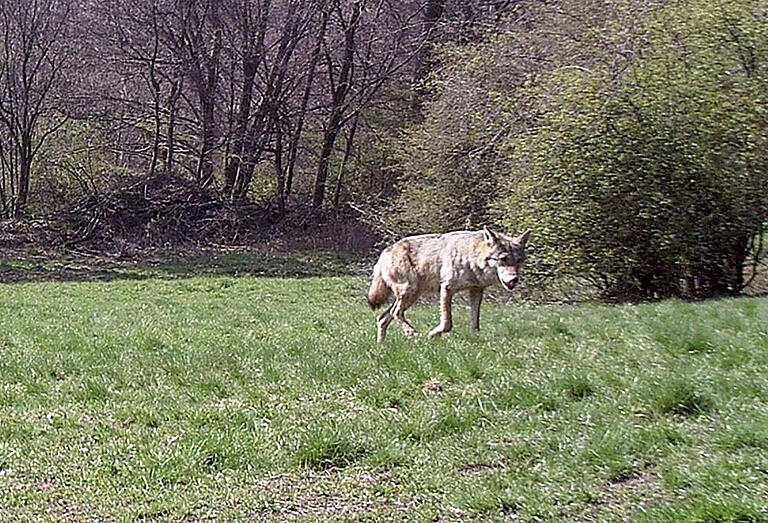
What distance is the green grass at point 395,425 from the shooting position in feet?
17.3

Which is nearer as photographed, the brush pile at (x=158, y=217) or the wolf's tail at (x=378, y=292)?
the wolf's tail at (x=378, y=292)

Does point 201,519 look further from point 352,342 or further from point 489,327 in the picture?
point 489,327

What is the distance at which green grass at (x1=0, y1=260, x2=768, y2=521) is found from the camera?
5.26 m

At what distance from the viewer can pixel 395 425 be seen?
665 cm

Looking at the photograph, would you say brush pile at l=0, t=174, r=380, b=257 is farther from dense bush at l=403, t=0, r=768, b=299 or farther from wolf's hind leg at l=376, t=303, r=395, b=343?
wolf's hind leg at l=376, t=303, r=395, b=343

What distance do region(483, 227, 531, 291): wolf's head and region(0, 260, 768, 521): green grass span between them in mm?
653

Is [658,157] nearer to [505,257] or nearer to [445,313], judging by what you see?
[505,257]

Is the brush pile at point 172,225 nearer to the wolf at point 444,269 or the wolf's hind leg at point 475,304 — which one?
the wolf at point 444,269

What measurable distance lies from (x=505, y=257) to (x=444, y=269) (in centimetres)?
73

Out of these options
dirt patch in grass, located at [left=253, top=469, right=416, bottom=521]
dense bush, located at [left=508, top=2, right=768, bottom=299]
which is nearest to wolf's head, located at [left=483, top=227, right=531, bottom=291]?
dirt patch in grass, located at [left=253, top=469, right=416, bottom=521]

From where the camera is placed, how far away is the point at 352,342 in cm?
1043

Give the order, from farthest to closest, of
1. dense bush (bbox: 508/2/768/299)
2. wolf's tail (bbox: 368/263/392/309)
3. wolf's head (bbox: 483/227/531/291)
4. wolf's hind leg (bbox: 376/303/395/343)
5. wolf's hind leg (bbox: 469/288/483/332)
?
dense bush (bbox: 508/2/768/299), wolf's tail (bbox: 368/263/392/309), wolf's hind leg (bbox: 469/288/483/332), wolf's hind leg (bbox: 376/303/395/343), wolf's head (bbox: 483/227/531/291)

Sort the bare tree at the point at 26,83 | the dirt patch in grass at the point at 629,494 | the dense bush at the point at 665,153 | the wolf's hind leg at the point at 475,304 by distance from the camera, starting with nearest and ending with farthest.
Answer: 1. the dirt patch in grass at the point at 629,494
2. the wolf's hind leg at the point at 475,304
3. the dense bush at the point at 665,153
4. the bare tree at the point at 26,83

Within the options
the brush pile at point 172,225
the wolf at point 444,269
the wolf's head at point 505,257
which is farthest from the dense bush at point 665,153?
the brush pile at point 172,225
